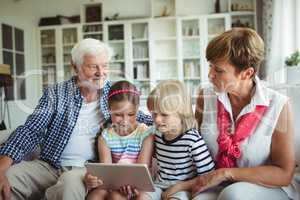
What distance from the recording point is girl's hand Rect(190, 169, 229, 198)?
903 millimetres

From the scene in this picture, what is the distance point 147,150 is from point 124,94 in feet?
0.62

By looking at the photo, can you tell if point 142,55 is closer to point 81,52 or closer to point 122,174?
point 81,52

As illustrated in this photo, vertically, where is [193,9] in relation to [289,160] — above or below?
above

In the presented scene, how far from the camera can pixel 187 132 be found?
39.1 inches

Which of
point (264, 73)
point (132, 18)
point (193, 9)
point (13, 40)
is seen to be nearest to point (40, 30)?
point (13, 40)

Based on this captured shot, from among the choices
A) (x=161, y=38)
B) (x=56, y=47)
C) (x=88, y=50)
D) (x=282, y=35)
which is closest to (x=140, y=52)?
(x=161, y=38)

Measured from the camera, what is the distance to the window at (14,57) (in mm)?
3648

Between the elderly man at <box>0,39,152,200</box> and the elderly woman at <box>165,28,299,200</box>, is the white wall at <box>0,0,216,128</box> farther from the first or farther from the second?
the elderly woman at <box>165,28,299,200</box>

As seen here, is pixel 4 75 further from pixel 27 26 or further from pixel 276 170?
pixel 276 170

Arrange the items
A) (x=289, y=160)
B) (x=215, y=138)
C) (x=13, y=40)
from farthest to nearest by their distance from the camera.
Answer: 1. (x=13, y=40)
2. (x=215, y=138)
3. (x=289, y=160)

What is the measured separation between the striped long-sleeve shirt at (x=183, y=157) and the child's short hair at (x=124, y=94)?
15 centimetres

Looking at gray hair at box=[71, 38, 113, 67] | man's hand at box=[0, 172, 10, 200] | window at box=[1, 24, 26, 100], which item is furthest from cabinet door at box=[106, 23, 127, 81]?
man's hand at box=[0, 172, 10, 200]

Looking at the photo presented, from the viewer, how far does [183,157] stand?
3.22 feet

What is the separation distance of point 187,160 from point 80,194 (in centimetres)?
33
